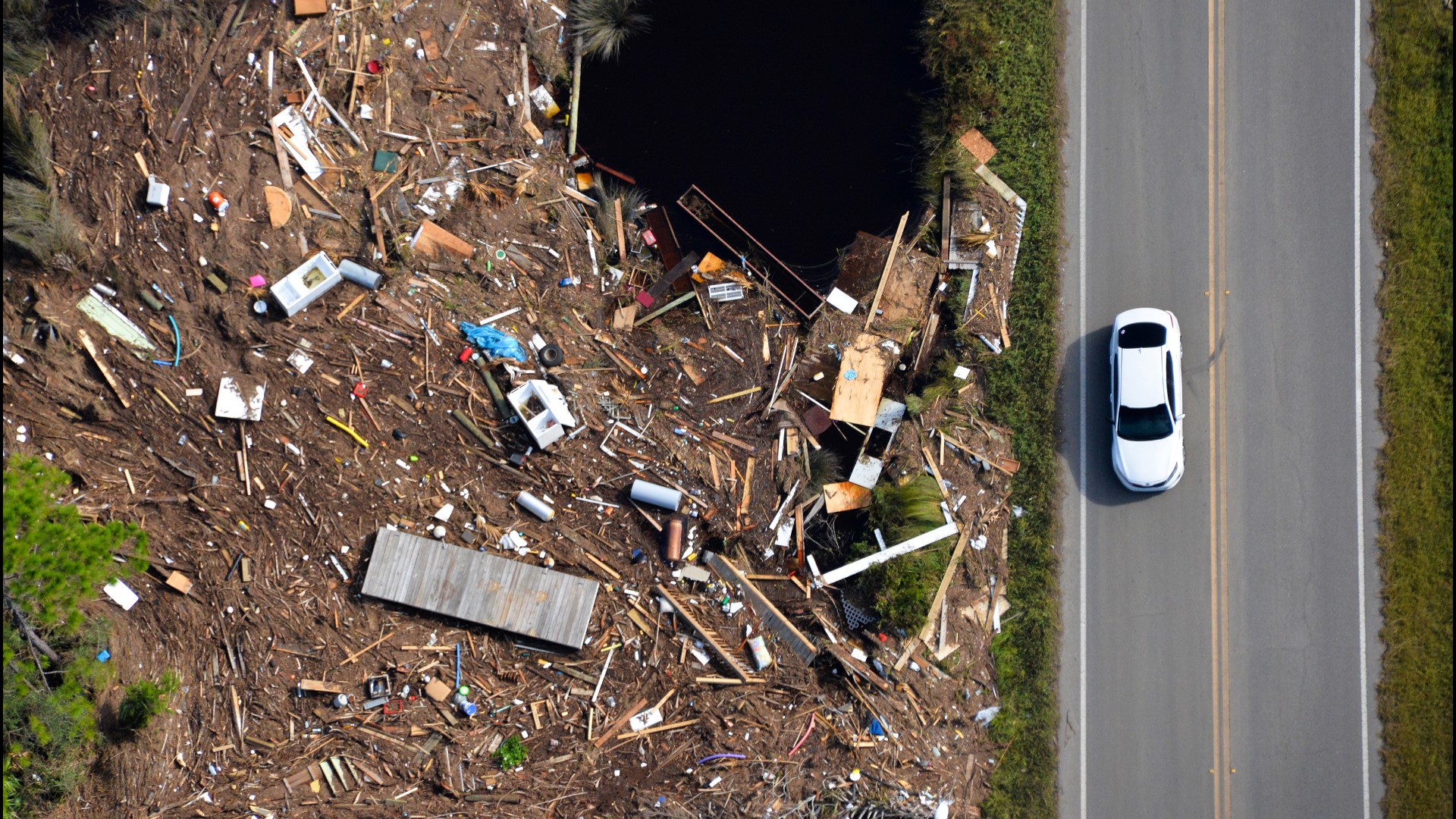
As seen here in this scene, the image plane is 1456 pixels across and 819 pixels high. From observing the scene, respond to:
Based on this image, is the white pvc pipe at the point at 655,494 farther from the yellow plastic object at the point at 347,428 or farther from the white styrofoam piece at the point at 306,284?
the white styrofoam piece at the point at 306,284

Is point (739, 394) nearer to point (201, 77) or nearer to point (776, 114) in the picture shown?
point (776, 114)

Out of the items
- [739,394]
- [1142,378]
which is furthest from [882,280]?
[1142,378]

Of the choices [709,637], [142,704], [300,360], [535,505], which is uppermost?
[300,360]

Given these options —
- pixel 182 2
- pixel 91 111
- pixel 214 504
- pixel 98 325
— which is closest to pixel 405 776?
pixel 214 504

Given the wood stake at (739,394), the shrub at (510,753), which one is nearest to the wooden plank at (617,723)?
the shrub at (510,753)

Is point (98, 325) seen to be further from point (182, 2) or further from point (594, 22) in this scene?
point (594, 22)

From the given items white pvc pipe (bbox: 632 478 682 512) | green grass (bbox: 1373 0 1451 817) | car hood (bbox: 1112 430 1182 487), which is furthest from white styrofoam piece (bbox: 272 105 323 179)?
green grass (bbox: 1373 0 1451 817)

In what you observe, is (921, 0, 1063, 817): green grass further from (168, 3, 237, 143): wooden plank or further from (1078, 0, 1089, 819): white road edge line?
(168, 3, 237, 143): wooden plank

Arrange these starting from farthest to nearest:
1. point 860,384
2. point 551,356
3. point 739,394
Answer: point 860,384 < point 739,394 < point 551,356
